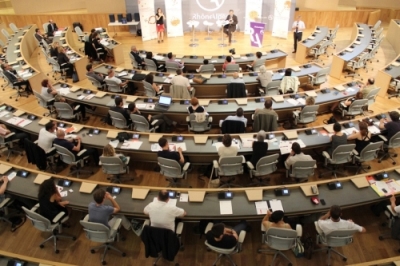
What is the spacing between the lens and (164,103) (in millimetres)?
7848

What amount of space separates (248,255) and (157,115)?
155 inches

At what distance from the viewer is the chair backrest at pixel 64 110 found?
25.8 ft

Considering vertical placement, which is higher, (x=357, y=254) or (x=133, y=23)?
(x=133, y=23)

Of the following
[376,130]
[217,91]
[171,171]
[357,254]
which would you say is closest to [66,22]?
[217,91]

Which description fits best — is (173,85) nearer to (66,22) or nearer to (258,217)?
(258,217)

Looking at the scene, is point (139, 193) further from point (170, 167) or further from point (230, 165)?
point (230, 165)

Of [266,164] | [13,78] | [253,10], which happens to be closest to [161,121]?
[266,164]

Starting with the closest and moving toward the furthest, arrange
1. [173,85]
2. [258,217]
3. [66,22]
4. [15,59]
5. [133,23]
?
1. [258,217]
2. [173,85]
3. [15,59]
4. [133,23]
5. [66,22]

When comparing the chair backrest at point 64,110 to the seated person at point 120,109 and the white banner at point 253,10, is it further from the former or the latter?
the white banner at point 253,10

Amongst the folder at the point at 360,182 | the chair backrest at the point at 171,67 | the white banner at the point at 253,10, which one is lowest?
the folder at the point at 360,182

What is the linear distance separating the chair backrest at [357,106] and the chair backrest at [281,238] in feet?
14.9

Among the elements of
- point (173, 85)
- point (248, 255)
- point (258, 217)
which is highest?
point (173, 85)

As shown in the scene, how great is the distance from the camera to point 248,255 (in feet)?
16.8

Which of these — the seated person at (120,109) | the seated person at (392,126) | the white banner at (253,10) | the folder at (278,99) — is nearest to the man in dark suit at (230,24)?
the white banner at (253,10)
